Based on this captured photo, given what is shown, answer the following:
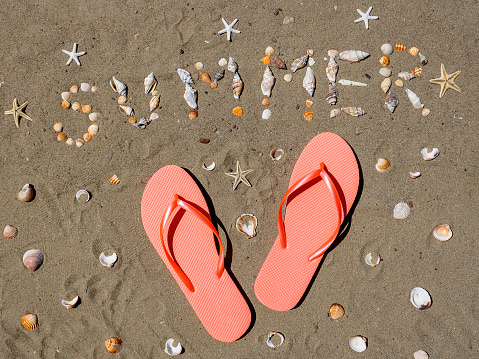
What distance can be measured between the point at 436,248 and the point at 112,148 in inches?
76.1

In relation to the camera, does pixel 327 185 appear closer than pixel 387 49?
Yes

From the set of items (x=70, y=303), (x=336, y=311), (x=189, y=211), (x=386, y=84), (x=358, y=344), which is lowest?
(x=358, y=344)

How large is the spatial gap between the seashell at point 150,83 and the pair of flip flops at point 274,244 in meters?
0.48

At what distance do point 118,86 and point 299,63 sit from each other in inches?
41.2

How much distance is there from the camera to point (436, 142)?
1.69m

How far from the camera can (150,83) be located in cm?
172

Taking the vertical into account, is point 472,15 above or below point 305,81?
above

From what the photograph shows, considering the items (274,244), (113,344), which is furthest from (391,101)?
(113,344)

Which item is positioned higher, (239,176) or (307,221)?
(239,176)

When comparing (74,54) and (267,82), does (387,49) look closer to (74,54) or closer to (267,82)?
(267,82)

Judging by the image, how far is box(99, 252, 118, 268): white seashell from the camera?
1.70 meters

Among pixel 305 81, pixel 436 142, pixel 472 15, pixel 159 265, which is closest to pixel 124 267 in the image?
Answer: pixel 159 265

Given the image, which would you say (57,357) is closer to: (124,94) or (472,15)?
(124,94)

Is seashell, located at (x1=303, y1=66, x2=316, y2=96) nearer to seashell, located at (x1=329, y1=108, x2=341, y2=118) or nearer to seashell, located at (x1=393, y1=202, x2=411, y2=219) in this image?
seashell, located at (x1=329, y1=108, x2=341, y2=118)
